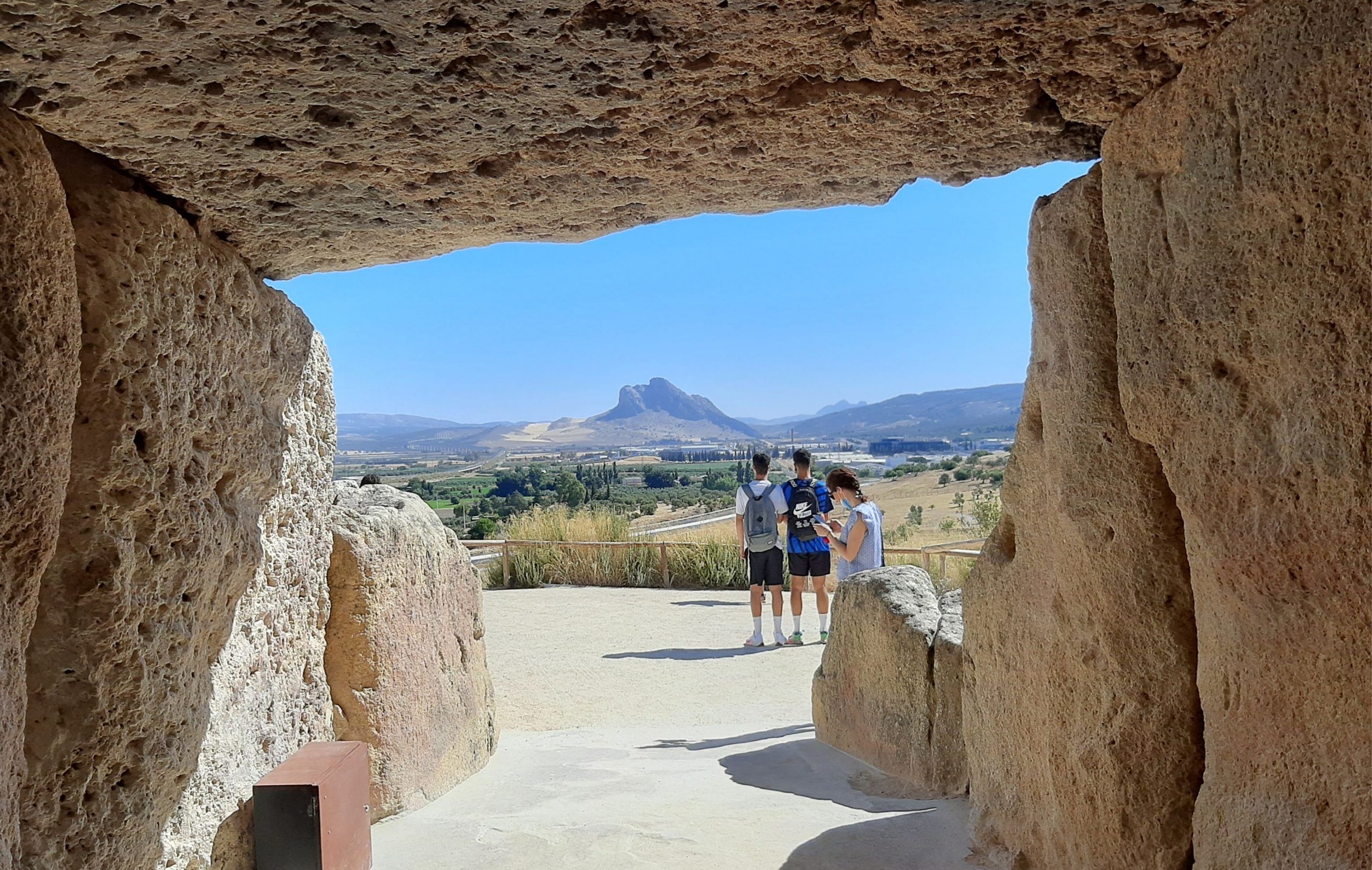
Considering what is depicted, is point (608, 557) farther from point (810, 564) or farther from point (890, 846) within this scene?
point (890, 846)

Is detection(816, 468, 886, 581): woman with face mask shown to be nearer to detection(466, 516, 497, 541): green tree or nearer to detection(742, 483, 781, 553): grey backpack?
detection(742, 483, 781, 553): grey backpack

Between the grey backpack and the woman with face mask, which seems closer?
the woman with face mask

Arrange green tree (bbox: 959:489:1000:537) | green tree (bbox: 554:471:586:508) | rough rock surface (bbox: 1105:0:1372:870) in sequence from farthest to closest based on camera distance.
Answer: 1. green tree (bbox: 554:471:586:508)
2. green tree (bbox: 959:489:1000:537)
3. rough rock surface (bbox: 1105:0:1372:870)

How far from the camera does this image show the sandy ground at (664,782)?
12.0 ft

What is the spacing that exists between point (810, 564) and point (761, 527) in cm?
52

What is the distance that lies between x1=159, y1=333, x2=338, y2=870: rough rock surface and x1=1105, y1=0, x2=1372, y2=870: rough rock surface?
2.87 metres

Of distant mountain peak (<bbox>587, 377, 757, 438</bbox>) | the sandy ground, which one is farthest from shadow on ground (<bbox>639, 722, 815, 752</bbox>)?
distant mountain peak (<bbox>587, 377, 757, 438</bbox>)

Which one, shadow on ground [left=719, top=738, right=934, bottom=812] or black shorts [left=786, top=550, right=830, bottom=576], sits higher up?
black shorts [left=786, top=550, right=830, bottom=576]

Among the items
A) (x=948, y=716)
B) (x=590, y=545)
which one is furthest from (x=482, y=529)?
(x=948, y=716)

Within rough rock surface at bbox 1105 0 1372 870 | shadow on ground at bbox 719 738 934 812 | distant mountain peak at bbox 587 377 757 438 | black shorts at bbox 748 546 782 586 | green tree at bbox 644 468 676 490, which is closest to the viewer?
rough rock surface at bbox 1105 0 1372 870

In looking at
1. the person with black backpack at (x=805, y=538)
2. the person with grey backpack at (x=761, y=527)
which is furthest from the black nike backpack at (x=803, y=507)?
the person with grey backpack at (x=761, y=527)

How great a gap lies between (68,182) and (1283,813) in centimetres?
318

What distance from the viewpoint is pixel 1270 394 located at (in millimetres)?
2027

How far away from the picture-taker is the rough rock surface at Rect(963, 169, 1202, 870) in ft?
8.64
